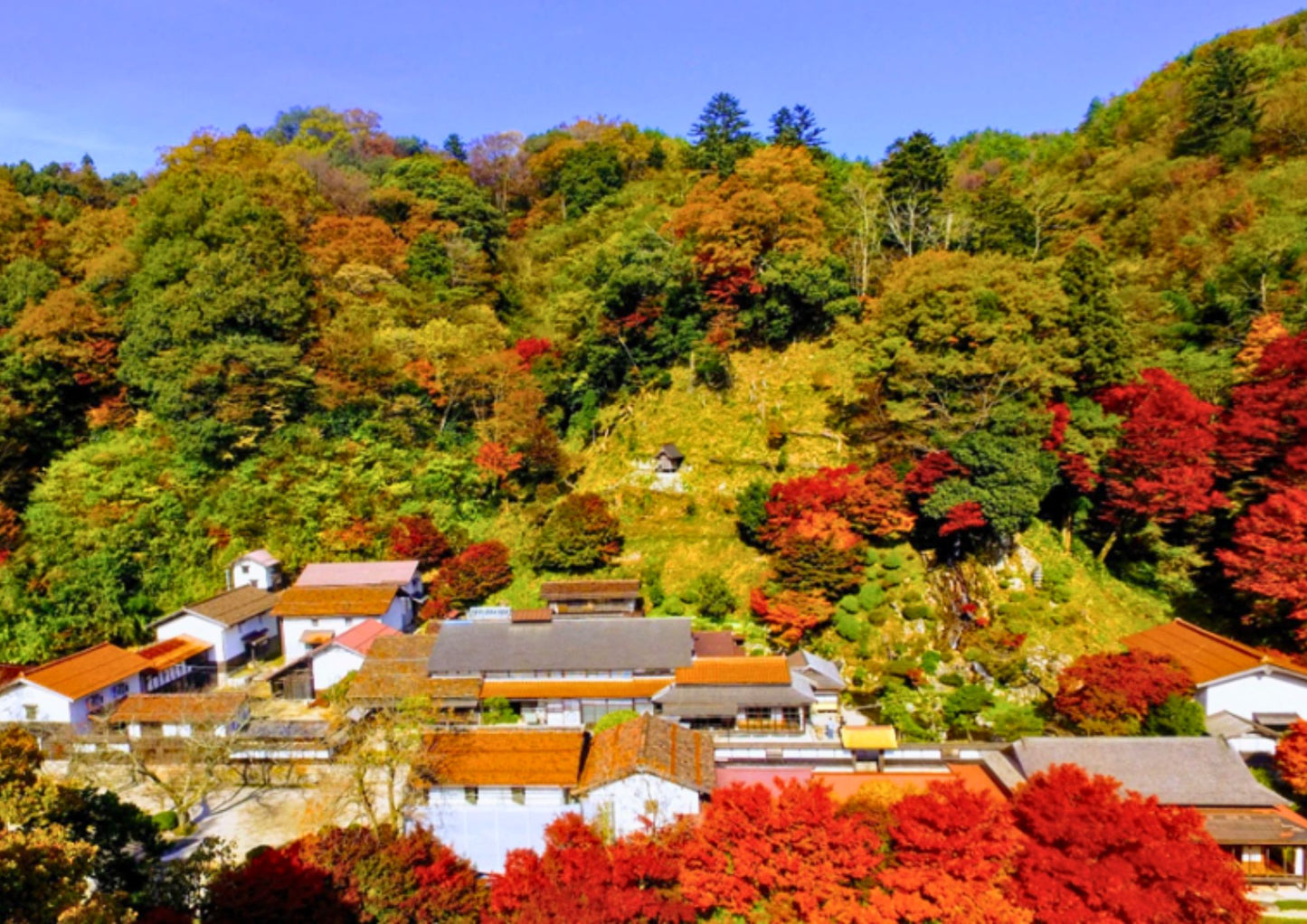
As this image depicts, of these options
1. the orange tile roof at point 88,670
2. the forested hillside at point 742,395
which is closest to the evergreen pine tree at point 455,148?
the forested hillside at point 742,395

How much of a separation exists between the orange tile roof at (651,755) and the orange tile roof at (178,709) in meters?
10.4

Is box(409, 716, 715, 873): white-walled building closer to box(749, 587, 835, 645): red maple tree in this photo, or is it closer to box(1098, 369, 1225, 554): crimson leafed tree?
box(749, 587, 835, 645): red maple tree

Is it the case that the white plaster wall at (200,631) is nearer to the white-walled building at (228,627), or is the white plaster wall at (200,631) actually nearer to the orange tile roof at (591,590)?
the white-walled building at (228,627)

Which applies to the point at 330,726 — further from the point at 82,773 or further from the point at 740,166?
the point at 740,166

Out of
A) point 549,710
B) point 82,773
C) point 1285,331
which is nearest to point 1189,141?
point 1285,331

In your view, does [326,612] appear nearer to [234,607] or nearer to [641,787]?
[234,607]

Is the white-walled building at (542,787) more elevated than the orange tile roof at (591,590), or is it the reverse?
the orange tile roof at (591,590)

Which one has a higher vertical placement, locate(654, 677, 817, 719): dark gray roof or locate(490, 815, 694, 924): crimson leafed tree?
locate(654, 677, 817, 719): dark gray roof

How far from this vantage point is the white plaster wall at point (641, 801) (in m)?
15.2

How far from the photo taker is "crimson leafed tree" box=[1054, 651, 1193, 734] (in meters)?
18.1

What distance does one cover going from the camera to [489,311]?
123ft

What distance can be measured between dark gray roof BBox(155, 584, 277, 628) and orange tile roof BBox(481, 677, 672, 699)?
1029 centimetres

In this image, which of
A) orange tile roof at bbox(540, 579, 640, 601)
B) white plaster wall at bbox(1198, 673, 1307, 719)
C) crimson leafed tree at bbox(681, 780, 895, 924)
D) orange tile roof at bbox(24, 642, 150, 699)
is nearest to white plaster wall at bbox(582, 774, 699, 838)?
crimson leafed tree at bbox(681, 780, 895, 924)

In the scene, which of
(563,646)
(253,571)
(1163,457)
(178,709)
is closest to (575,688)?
(563,646)
